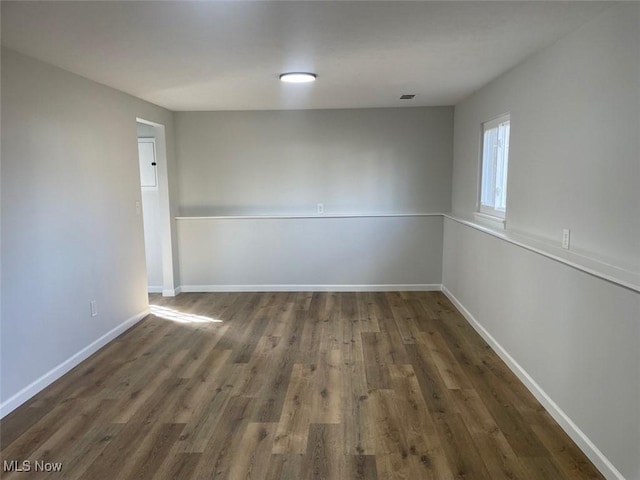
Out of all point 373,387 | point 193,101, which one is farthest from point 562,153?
point 193,101

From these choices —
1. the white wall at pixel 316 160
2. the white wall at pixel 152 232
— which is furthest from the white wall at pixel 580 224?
the white wall at pixel 152 232

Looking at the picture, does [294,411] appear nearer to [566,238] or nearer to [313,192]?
[566,238]

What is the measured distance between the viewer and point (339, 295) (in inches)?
202

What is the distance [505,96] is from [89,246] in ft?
11.6

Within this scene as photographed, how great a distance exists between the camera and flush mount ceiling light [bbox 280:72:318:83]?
3.24 meters

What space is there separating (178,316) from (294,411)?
2.29 m

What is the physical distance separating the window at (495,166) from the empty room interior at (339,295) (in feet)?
0.12

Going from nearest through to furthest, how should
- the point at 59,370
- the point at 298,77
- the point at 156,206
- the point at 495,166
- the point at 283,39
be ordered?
the point at 283,39 → the point at 59,370 → the point at 298,77 → the point at 495,166 → the point at 156,206

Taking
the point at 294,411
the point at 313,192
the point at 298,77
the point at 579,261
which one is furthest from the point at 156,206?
the point at 579,261

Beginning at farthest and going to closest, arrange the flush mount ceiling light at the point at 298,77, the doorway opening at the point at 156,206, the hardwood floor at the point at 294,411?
the doorway opening at the point at 156,206 < the flush mount ceiling light at the point at 298,77 < the hardwood floor at the point at 294,411

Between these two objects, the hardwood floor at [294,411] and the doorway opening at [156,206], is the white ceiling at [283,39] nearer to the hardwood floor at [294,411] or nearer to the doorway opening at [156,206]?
the doorway opening at [156,206]

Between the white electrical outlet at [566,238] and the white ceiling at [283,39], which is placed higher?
the white ceiling at [283,39]

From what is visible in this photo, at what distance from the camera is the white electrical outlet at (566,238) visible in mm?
2461

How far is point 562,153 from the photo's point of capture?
2.52 meters
